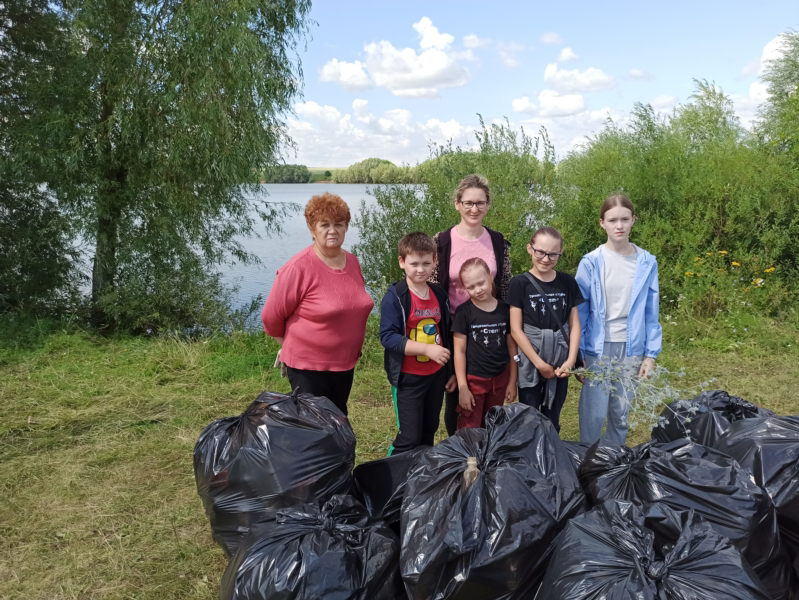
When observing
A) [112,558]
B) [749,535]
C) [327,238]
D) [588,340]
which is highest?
[327,238]

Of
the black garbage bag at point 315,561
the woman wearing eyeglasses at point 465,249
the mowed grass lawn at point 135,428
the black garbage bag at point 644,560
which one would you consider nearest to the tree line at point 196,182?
the mowed grass lawn at point 135,428

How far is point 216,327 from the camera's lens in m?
6.38

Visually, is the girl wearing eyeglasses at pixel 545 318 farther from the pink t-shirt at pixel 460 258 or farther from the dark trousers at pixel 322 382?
the dark trousers at pixel 322 382

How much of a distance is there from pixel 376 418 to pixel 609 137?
6679 millimetres

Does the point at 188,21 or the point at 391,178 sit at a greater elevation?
the point at 188,21

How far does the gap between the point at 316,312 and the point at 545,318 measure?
1068 mm

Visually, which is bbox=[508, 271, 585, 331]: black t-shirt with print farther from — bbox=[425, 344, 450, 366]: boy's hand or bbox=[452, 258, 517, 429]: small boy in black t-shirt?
bbox=[425, 344, 450, 366]: boy's hand

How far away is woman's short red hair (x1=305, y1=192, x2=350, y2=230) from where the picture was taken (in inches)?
102

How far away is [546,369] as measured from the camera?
9.12 feet

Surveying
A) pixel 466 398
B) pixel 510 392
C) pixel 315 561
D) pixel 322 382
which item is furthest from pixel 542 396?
pixel 315 561

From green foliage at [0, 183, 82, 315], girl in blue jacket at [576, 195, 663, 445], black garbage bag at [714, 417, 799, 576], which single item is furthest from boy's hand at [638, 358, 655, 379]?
green foliage at [0, 183, 82, 315]

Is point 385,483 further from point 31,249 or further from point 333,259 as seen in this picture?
point 31,249

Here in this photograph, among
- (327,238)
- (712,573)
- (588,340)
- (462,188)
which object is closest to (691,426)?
(588,340)

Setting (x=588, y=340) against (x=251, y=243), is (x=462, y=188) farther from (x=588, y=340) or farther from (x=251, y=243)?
(x=251, y=243)
